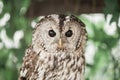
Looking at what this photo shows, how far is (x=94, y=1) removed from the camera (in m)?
3.58

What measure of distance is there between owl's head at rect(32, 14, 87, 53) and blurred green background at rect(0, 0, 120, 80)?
0.51 meters

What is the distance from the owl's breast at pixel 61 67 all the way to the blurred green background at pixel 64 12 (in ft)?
1.71

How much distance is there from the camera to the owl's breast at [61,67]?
2.99 meters

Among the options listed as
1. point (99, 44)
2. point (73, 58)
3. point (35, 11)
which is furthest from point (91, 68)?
point (73, 58)

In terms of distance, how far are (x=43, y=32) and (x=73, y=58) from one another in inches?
6.7

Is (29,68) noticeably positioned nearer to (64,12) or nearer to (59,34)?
(59,34)

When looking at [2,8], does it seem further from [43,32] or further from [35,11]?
[43,32]

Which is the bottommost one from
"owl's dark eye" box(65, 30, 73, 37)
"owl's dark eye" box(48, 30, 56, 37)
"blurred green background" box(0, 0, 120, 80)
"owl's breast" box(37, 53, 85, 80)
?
"owl's breast" box(37, 53, 85, 80)

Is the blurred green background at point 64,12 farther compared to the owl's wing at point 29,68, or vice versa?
the blurred green background at point 64,12

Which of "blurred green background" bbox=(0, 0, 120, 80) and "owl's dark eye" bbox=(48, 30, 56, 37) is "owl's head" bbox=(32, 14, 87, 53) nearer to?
"owl's dark eye" bbox=(48, 30, 56, 37)

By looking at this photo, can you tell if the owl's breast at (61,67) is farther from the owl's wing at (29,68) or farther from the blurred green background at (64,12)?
the blurred green background at (64,12)

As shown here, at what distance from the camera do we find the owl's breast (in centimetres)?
299

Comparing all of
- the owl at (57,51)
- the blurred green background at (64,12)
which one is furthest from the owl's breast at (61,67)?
the blurred green background at (64,12)

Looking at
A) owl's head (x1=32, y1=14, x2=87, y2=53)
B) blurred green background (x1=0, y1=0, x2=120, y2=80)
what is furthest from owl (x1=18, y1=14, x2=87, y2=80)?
blurred green background (x1=0, y1=0, x2=120, y2=80)
